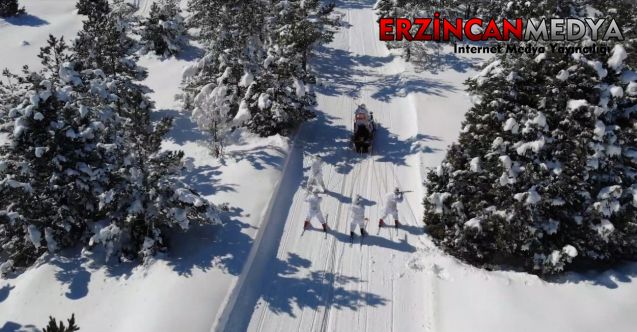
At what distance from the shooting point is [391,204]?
1505cm

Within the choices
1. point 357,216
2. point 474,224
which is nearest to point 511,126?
point 474,224

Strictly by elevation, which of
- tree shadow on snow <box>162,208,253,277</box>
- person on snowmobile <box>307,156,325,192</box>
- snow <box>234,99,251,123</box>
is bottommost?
tree shadow on snow <box>162,208,253,277</box>

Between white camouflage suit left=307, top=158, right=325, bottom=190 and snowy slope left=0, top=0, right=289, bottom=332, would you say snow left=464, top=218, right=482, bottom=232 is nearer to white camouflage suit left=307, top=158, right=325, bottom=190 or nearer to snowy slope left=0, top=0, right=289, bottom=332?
white camouflage suit left=307, top=158, right=325, bottom=190

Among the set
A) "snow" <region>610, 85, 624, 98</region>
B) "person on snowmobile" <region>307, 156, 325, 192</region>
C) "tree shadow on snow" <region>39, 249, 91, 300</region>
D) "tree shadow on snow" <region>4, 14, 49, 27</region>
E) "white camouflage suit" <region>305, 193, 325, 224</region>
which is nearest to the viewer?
"snow" <region>610, 85, 624, 98</region>

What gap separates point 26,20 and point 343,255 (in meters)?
40.2

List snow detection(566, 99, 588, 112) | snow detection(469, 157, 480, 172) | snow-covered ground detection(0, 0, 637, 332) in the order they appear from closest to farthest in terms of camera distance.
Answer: snow-covered ground detection(0, 0, 637, 332) → snow detection(566, 99, 588, 112) → snow detection(469, 157, 480, 172)

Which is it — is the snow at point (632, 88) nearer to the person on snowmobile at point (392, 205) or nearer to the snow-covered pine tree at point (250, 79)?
the person on snowmobile at point (392, 205)

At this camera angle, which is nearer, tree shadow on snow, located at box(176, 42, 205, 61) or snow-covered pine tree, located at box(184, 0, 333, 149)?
snow-covered pine tree, located at box(184, 0, 333, 149)

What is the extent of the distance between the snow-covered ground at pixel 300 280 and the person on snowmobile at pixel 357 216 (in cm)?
45

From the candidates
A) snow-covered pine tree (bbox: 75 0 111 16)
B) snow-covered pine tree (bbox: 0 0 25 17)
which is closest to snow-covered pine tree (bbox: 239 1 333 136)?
snow-covered pine tree (bbox: 75 0 111 16)

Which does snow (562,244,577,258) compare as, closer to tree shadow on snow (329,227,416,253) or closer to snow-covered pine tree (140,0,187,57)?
tree shadow on snow (329,227,416,253)

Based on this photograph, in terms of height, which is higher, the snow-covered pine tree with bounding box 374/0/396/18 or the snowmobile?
the snow-covered pine tree with bounding box 374/0/396/18

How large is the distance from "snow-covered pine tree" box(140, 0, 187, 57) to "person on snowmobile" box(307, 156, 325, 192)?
20.0 m

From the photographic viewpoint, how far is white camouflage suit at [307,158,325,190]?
666 inches
